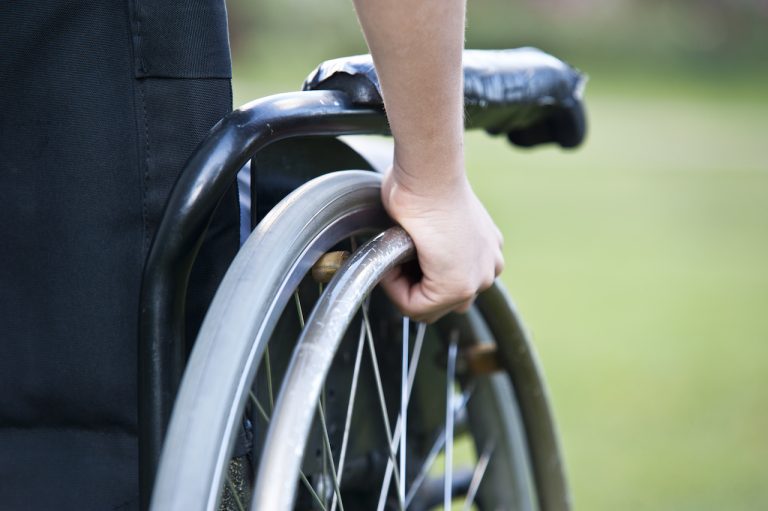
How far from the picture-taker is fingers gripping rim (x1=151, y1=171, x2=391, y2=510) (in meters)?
0.68

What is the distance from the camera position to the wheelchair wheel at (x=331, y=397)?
71 centimetres

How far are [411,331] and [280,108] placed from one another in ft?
1.62

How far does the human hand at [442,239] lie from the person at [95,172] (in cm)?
3

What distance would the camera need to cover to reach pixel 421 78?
829 millimetres

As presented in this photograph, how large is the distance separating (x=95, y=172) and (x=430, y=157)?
0.85 feet

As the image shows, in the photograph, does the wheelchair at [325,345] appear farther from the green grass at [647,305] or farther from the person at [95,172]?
the green grass at [647,305]

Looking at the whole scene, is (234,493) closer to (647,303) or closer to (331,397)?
(331,397)

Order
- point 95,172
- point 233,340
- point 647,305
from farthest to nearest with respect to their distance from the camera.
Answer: point 647,305 < point 95,172 < point 233,340

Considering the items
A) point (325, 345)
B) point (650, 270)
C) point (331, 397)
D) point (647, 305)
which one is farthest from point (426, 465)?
point (650, 270)

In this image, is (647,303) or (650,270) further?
(650,270)

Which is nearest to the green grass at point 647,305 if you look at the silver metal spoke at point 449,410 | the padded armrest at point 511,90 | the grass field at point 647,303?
the grass field at point 647,303

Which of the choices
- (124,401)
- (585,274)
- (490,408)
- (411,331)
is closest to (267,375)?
(124,401)

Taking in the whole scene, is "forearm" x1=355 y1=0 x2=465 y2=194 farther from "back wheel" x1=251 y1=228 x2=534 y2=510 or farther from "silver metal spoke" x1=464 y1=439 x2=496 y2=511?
"silver metal spoke" x1=464 y1=439 x2=496 y2=511

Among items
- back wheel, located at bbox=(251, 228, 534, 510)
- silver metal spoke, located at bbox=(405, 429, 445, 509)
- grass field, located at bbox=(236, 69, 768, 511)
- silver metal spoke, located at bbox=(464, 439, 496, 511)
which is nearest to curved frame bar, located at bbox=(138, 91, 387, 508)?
back wheel, located at bbox=(251, 228, 534, 510)
